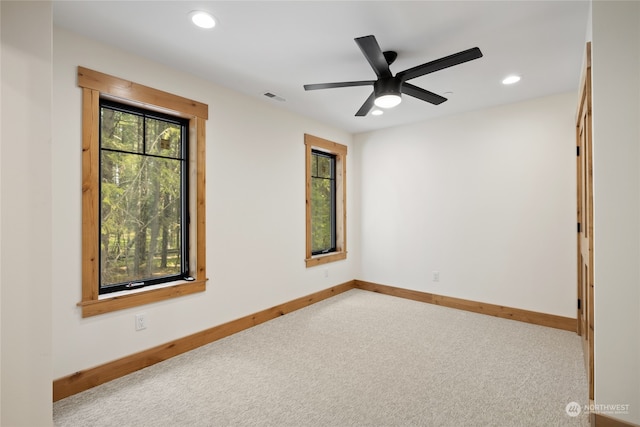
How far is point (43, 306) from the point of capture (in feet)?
5.13

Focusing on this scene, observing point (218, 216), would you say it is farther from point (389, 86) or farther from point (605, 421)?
point (605, 421)

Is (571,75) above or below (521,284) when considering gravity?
above

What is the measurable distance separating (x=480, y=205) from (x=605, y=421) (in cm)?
260

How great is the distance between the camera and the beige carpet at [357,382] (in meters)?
1.95

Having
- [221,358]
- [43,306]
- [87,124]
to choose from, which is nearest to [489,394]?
[221,358]

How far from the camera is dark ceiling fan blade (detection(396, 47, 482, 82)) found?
1923 mm

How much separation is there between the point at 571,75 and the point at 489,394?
2.89 metres

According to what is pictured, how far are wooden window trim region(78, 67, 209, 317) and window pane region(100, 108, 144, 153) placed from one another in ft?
0.45

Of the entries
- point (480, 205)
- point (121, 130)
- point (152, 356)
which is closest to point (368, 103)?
point (121, 130)

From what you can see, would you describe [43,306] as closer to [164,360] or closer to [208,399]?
[208,399]

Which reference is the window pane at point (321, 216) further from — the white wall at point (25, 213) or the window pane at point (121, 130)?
the white wall at point (25, 213)

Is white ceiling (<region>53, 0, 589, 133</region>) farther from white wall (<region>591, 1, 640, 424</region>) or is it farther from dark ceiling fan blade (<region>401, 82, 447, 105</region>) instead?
white wall (<region>591, 1, 640, 424</region>)

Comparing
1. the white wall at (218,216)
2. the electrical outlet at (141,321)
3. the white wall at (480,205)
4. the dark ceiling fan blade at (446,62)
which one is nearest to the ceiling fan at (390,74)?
the dark ceiling fan blade at (446,62)

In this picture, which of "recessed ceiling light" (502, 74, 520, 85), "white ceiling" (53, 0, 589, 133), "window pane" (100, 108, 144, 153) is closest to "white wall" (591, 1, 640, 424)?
"white ceiling" (53, 0, 589, 133)
